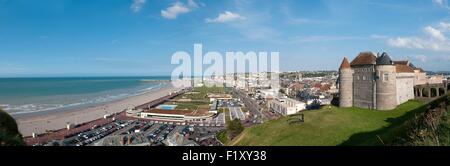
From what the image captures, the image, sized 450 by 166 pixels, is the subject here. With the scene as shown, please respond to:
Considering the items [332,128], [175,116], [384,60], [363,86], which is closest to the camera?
[332,128]

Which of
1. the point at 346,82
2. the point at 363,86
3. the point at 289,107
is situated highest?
the point at 346,82

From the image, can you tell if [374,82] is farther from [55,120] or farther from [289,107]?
[55,120]

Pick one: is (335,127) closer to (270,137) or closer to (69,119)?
(270,137)

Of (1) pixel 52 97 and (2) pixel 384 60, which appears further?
(1) pixel 52 97

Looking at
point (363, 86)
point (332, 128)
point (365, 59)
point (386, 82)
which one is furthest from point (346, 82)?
point (332, 128)

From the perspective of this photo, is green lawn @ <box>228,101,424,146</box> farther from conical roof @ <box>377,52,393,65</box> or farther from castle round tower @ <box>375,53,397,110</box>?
conical roof @ <box>377,52,393,65</box>

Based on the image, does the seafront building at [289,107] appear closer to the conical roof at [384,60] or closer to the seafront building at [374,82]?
the seafront building at [374,82]
